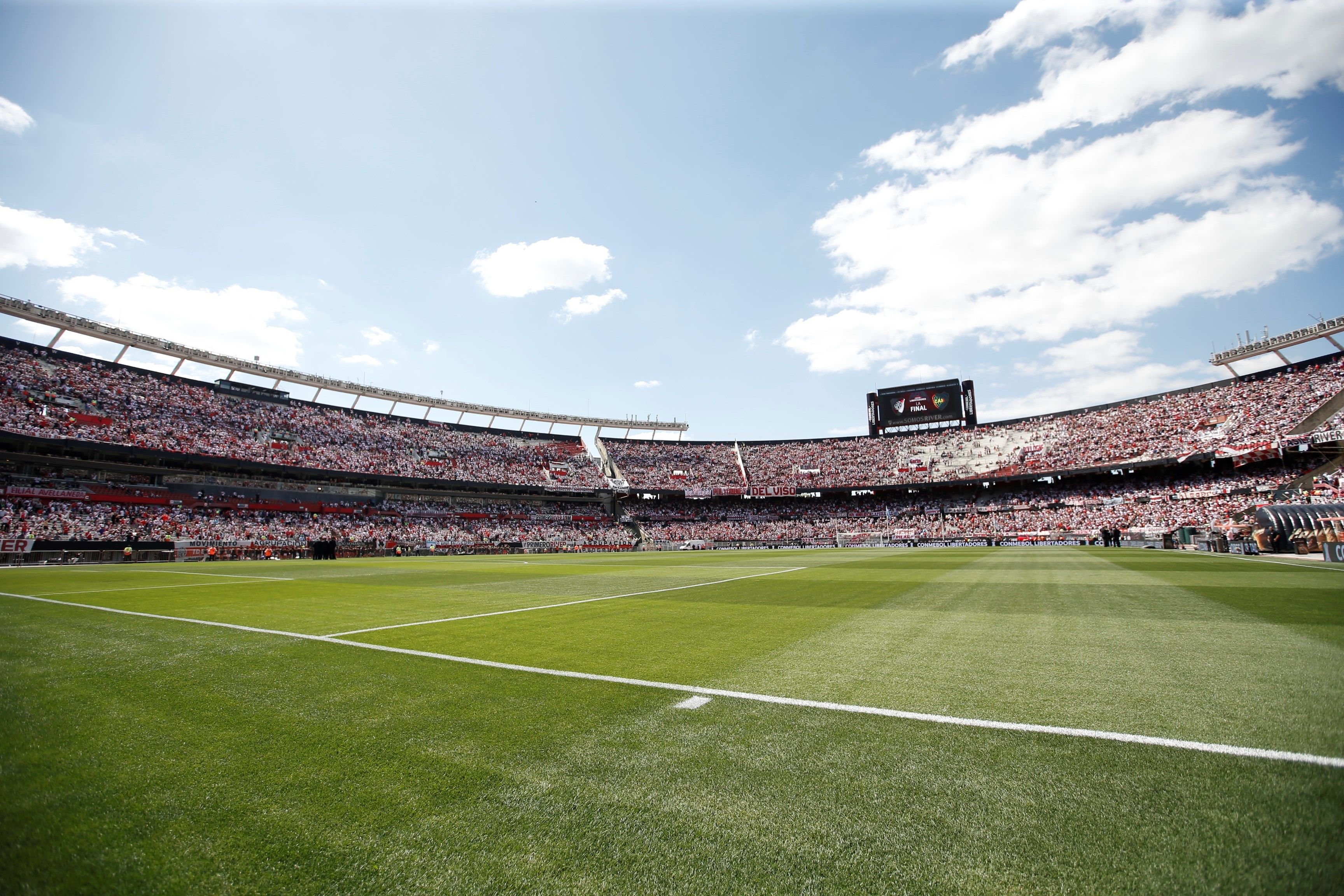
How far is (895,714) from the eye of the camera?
3998 mm

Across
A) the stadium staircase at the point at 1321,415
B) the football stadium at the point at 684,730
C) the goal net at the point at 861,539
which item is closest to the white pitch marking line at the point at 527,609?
the football stadium at the point at 684,730

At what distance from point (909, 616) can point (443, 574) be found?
15953 millimetres

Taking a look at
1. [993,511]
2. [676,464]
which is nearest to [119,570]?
[676,464]

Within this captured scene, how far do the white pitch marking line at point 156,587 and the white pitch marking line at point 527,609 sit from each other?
10213mm

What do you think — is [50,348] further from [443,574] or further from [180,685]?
[180,685]

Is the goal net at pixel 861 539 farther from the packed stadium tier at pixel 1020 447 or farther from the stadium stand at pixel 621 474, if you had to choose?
the packed stadium tier at pixel 1020 447

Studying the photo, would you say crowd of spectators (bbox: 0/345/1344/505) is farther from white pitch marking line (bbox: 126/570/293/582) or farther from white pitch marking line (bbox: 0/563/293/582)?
white pitch marking line (bbox: 126/570/293/582)

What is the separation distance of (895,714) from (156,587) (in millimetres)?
18797

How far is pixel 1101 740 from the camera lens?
340 cm

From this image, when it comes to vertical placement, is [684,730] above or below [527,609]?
above

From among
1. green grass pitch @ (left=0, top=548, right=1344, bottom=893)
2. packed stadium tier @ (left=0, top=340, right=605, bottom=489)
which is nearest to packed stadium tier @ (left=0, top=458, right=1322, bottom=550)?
packed stadium tier @ (left=0, top=340, right=605, bottom=489)

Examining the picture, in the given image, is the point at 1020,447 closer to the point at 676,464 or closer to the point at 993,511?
the point at 993,511

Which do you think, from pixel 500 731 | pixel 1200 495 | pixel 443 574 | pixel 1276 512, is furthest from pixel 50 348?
pixel 1200 495

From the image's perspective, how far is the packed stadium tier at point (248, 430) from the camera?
39844 mm
